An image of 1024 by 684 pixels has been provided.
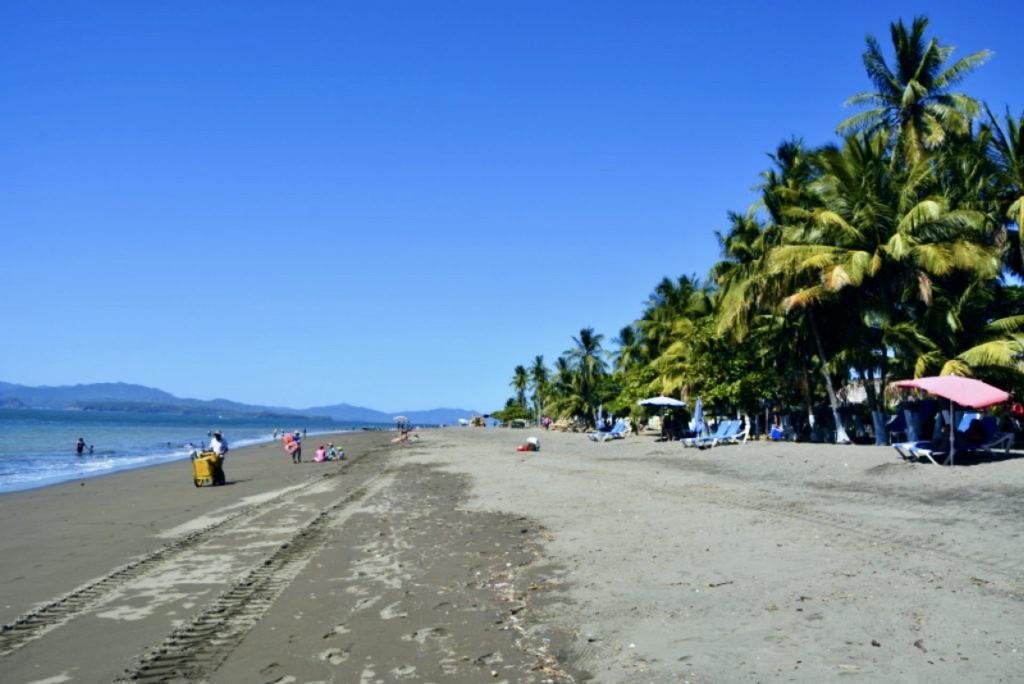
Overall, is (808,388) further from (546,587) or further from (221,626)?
(221,626)

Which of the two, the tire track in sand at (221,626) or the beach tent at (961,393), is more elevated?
the beach tent at (961,393)

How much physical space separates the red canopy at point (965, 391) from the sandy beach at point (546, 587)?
144 cm

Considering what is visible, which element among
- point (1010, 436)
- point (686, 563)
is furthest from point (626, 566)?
point (1010, 436)

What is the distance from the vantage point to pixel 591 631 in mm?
5891

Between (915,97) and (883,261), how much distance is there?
34.1 feet

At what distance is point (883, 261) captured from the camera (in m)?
22.7

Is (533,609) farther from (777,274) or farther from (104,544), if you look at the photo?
(777,274)

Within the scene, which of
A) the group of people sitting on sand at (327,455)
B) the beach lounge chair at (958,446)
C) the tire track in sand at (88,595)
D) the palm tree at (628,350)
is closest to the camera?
the tire track in sand at (88,595)

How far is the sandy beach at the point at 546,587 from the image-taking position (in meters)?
5.19

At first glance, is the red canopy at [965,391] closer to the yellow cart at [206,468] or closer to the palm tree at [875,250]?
the palm tree at [875,250]

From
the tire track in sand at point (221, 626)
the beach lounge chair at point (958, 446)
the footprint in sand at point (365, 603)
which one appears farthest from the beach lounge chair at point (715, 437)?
the footprint in sand at point (365, 603)

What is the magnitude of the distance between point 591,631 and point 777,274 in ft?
69.1

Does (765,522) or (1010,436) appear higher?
(1010,436)

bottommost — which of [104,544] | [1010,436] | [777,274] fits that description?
[104,544]
